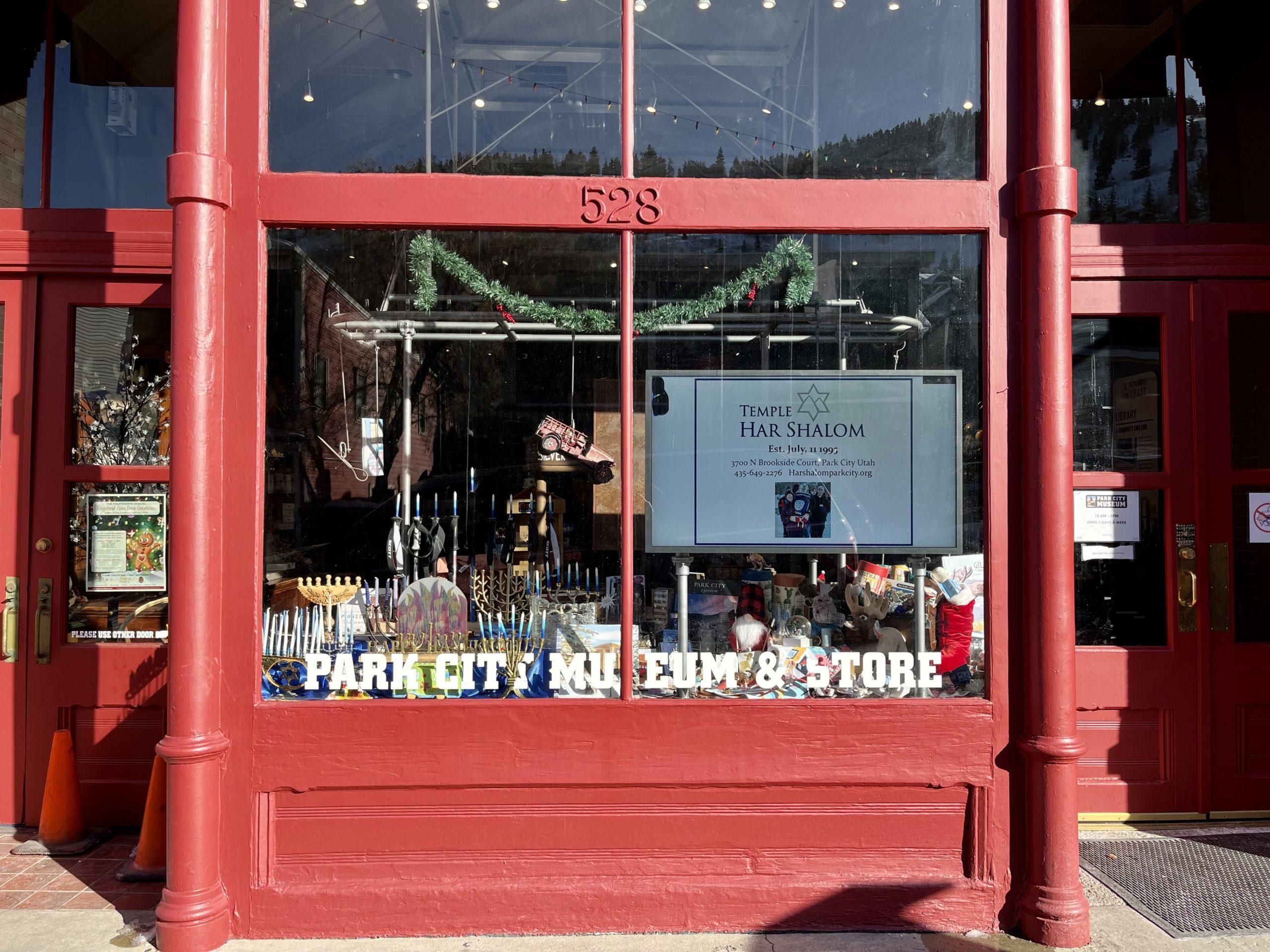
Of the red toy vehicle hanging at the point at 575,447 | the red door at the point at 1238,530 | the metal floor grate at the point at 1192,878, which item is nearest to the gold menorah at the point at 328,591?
the red toy vehicle hanging at the point at 575,447

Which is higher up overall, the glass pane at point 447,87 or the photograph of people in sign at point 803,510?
the glass pane at point 447,87

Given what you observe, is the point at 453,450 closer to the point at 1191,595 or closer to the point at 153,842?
the point at 153,842

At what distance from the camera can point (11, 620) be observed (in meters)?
4.69

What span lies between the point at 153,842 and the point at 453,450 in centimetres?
236

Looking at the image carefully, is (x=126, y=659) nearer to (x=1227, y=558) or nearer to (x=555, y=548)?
(x=555, y=548)

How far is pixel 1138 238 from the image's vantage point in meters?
4.87

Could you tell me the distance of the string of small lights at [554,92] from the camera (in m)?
4.00

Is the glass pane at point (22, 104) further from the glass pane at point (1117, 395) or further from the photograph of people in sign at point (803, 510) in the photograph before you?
the glass pane at point (1117, 395)

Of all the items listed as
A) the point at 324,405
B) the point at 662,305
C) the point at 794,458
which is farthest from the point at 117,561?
the point at 794,458

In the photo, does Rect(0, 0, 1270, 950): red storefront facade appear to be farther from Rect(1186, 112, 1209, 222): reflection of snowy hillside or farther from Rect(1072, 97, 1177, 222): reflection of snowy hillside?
Rect(1186, 112, 1209, 222): reflection of snowy hillside

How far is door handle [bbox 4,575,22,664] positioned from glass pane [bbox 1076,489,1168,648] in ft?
18.9

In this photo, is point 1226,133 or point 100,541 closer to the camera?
point 100,541

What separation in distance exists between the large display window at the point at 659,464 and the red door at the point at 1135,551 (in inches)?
53.6

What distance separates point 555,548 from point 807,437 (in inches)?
49.9
